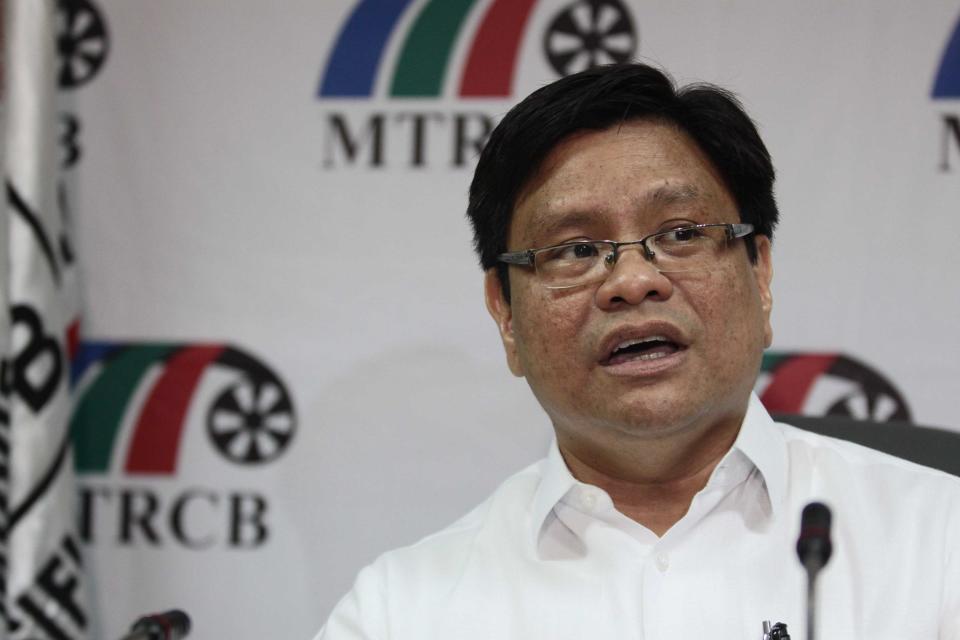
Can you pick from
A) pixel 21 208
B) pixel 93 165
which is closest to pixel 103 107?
pixel 93 165

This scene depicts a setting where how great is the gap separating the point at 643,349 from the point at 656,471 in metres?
0.23

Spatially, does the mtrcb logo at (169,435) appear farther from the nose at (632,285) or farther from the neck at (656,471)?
the nose at (632,285)

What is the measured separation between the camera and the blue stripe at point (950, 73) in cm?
223

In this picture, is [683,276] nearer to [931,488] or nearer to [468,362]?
[931,488]

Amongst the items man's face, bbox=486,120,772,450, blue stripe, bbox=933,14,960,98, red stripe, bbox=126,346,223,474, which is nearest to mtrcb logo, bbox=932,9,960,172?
blue stripe, bbox=933,14,960,98

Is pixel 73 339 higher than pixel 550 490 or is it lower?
higher

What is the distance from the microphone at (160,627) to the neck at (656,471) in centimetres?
70

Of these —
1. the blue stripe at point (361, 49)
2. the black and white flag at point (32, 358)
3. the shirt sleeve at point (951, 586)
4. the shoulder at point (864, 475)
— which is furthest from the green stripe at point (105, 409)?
the shirt sleeve at point (951, 586)

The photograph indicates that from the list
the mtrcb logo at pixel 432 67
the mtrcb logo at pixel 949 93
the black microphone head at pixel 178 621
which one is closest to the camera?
the black microphone head at pixel 178 621

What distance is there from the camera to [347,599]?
172 cm

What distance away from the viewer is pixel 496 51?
2387 millimetres

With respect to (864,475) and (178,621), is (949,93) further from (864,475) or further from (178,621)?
(178,621)

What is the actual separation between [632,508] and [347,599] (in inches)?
19.3

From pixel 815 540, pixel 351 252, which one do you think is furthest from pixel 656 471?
pixel 351 252
